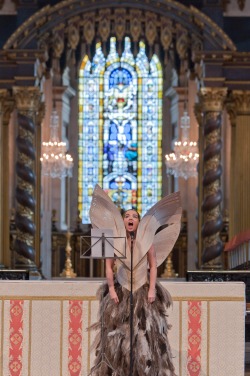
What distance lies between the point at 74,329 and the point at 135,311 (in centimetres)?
143

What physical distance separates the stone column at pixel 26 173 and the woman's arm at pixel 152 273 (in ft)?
40.8

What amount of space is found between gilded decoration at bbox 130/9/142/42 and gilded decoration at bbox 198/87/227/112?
1.55 metres

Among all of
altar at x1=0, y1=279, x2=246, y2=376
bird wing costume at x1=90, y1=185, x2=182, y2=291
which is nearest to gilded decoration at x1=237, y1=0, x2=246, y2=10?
altar at x1=0, y1=279, x2=246, y2=376

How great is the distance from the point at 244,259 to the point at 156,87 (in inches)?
374

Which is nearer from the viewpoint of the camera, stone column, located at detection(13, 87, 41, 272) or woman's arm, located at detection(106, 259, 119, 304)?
woman's arm, located at detection(106, 259, 119, 304)

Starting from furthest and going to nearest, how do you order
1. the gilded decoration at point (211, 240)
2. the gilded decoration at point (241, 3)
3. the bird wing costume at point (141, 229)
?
the gilded decoration at point (241, 3), the gilded decoration at point (211, 240), the bird wing costume at point (141, 229)

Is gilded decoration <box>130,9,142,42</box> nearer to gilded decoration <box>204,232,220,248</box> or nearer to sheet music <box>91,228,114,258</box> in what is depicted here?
gilded decoration <box>204,232,220,248</box>

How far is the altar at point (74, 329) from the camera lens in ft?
40.4

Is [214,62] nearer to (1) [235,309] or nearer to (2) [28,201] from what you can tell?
(2) [28,201]

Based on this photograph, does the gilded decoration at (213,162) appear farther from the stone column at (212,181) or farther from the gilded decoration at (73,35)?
→ the gilded decoration at (73,35)

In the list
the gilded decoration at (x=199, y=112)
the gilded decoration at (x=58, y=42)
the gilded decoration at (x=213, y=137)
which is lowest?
the gilded decoration at (x=213, y=137)

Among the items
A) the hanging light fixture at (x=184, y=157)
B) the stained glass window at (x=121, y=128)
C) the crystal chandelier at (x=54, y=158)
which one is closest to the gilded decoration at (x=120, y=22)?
the hanging light fixture at (x=184, y=157)

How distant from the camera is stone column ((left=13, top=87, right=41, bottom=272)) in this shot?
77.0ft

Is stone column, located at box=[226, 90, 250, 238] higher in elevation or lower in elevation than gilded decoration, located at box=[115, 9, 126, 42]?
lower
